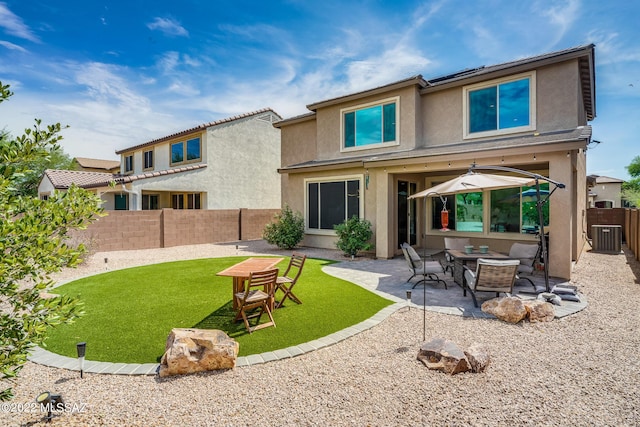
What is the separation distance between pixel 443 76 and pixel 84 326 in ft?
56.9

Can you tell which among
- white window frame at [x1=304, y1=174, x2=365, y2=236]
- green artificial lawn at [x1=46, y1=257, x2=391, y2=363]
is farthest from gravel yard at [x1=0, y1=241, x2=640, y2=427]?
white window frame at [x1=304, y1=174, x2=365, y2=236]

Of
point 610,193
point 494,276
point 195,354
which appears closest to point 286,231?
point 494,276

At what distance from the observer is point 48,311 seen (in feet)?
8.45

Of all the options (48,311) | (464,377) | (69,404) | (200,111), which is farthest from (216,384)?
(200,111)

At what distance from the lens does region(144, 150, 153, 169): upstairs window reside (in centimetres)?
2625

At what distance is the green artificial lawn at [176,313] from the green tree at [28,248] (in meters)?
1.08

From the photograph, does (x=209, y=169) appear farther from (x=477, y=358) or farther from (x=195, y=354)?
(x=477, y=358)

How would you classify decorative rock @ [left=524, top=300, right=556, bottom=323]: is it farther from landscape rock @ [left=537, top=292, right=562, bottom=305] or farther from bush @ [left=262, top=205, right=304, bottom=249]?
bush @ [left=262, top=205, right=304, bottom=249]

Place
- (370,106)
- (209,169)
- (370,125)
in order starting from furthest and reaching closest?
(209,169), (370,125), (370,106)

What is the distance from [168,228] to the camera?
1730 centimetres

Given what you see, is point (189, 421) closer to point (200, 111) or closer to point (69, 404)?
point (69, 404)

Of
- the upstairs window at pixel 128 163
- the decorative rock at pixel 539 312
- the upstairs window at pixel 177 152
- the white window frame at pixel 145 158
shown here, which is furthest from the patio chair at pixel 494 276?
the upstairs window at pixel 128 163

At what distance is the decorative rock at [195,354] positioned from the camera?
4414mm

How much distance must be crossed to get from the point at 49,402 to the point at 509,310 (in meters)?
7.11
